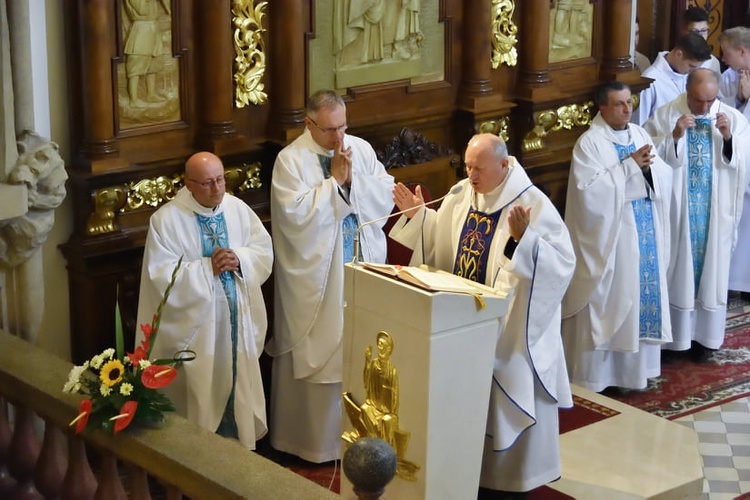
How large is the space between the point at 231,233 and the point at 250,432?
988 mm

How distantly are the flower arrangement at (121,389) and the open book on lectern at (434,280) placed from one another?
1.06m

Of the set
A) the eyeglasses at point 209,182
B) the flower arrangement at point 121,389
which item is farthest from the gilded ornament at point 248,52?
the flower arrangement at point 121,389

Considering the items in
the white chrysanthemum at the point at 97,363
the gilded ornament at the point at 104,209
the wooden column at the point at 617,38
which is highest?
the wooden column at the point at 617,38

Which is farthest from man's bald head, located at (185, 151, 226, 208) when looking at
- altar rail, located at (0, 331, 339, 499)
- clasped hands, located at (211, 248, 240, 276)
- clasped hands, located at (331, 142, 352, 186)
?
altar rail, located at (0, 331, 339, 499)

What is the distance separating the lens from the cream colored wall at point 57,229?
6445 millimetres

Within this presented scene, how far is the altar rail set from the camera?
426 cm

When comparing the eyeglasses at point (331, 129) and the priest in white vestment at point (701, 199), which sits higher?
the eyeglasses at point (331, 129)

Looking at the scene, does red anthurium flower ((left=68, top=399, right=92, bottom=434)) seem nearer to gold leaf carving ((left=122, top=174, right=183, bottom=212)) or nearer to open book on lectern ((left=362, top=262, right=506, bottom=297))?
open book on lectern ((left=362, top=262, right=506, bottom=297))

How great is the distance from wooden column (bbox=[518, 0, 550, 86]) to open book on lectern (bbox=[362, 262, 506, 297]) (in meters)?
3.31

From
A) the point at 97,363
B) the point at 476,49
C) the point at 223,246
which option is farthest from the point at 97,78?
the point at 476,49

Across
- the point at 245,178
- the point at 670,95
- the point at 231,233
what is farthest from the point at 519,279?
the point at 670,95

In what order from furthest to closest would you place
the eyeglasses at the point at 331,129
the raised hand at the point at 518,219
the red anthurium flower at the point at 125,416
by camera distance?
1. the eyeglasses at the point at 331,129
2. the raised hand at the point at 518,219
3. the red anthurium flower at the point at 125,416

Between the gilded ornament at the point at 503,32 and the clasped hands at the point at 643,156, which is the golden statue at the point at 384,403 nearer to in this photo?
the clasped hands at the point at 643,156

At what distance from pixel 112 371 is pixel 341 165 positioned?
238 centimetres
